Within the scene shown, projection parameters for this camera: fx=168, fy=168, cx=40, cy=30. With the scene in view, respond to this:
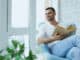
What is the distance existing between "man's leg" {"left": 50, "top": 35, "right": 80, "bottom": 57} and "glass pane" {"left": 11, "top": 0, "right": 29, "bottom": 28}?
813mm

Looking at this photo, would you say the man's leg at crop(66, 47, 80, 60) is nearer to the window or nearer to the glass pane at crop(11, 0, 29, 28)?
the window

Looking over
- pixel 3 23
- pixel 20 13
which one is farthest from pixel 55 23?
pixel 3 23

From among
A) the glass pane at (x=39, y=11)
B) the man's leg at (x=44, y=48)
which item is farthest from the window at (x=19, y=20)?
the man's leg at (x=44, y=48)

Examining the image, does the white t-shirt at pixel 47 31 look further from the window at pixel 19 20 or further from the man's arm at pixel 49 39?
the window at pixel 19 20

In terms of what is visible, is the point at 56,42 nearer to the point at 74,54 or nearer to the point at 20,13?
the point at 74,54

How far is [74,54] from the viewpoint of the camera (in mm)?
2029

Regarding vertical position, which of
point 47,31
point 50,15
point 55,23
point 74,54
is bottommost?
point 74,54

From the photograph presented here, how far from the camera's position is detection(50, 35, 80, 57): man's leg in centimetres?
216

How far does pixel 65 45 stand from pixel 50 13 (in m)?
0.56

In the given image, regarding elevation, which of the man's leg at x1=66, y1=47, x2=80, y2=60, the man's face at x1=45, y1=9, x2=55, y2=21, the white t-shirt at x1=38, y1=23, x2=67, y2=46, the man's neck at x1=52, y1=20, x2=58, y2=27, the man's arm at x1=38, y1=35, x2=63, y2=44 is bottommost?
the man's leg at x1=66, y1=47, x2=80, y2=60

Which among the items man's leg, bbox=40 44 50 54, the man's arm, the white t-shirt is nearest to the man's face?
the white t-shirt

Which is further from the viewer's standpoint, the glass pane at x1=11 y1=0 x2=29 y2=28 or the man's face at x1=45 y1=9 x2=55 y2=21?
the glass pane at x1=11 y1=0 x2=29 y2=28

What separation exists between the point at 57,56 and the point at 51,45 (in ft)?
0.65

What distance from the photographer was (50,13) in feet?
8.09
